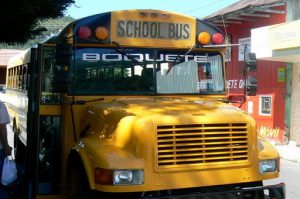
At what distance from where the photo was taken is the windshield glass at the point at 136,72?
5.19m

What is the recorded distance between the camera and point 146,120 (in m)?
4.24

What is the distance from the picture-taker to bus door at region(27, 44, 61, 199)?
16.8 ft

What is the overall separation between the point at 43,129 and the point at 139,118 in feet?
5.84

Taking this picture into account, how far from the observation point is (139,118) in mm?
4316

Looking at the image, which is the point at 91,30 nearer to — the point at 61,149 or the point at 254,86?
the point at 61,149

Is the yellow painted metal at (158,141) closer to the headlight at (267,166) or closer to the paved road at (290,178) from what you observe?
the headlight at (267,166)

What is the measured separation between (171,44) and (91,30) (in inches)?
37.1

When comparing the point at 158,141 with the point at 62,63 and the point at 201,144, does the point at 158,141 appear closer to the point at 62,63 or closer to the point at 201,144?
the point at 201,144

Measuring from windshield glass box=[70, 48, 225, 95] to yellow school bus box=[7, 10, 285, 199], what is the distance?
0.04 feet

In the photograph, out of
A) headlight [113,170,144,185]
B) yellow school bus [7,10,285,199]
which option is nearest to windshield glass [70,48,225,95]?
yellow school bus [7,10,285,199]

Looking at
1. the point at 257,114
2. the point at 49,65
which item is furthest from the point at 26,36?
the point at 257,114

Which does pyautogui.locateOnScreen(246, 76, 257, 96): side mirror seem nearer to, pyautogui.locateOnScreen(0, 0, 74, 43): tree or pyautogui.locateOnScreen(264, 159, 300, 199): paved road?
pyautogui.locateOnScreen(264, 159, 300, 199): paved road

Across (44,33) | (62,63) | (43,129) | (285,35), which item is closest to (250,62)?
(62,63)

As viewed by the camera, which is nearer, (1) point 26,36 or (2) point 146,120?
(2) point 146,120
